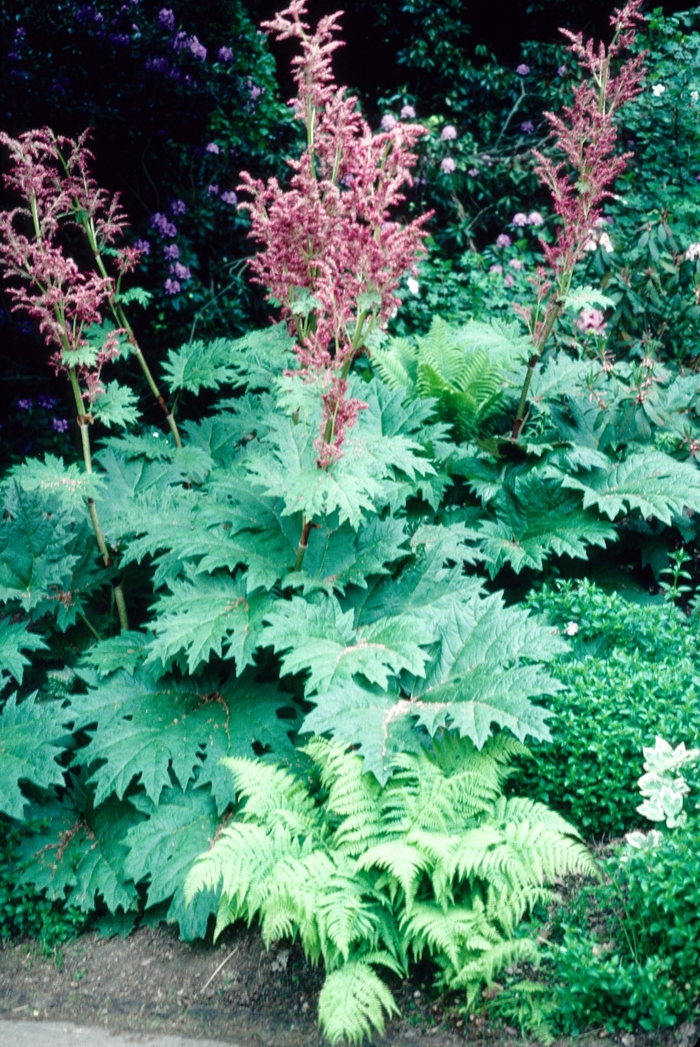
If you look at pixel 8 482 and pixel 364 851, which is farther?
pixel 8 482

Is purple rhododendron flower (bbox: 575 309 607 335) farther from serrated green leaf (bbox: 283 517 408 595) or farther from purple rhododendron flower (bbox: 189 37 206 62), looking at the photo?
purple rhododendron flower (bbox: 189 37 206 62)

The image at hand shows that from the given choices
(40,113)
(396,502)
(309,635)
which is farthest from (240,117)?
(309,635)

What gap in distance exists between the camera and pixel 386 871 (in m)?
2.27

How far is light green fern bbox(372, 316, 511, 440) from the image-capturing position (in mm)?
4016

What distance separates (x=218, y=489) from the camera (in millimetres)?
3336

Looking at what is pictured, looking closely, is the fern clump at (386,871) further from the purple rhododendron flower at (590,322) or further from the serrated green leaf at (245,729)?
the purple rhododendron flower at (590,322)

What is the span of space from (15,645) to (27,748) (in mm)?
385

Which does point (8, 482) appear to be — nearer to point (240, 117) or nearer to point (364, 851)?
point (364, 851)

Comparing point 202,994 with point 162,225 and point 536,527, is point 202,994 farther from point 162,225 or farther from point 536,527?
point 162,225

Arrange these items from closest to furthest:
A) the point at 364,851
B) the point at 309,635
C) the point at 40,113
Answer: the point at 364,851 → the point at 309,635 → the point at 40,113

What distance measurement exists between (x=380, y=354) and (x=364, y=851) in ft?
8.21

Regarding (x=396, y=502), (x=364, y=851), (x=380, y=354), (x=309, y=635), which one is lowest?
(x=364, y=851)

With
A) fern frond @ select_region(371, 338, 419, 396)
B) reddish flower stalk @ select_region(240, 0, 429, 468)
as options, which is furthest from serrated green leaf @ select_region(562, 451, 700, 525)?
reddish flower stalk @ select_region(240, 0, 429, 468)

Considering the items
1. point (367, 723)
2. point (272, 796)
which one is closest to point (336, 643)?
point (367, 723)
